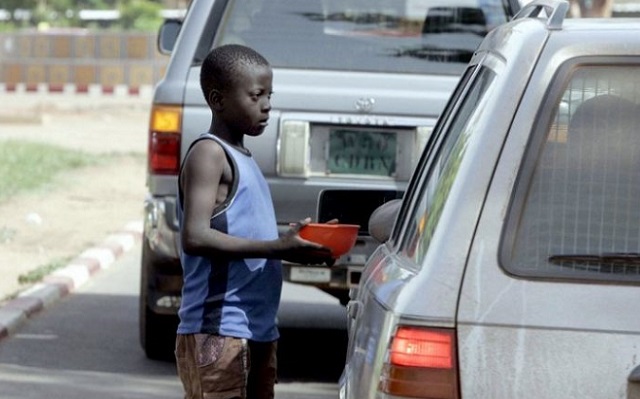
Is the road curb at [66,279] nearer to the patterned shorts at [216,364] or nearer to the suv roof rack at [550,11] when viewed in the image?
the patterned shorts at [216,364]

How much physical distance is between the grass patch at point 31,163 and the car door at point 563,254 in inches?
525

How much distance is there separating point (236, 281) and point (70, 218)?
11267mm

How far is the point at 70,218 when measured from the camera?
15711 mm

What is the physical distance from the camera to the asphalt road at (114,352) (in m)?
7.97

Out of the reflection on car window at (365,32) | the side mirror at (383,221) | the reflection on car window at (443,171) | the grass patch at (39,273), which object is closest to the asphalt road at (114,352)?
the grass patch at (39,273)

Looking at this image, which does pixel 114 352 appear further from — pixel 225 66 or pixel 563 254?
pixel 563 254

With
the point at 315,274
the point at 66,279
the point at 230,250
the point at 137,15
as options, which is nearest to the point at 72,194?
the point at 66,279

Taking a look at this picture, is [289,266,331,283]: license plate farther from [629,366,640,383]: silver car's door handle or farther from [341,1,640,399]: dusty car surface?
[629,366,640,383]: silver car's door handle

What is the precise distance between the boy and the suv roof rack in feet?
2.84

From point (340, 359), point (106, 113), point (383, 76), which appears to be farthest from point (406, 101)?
point (106, 113)

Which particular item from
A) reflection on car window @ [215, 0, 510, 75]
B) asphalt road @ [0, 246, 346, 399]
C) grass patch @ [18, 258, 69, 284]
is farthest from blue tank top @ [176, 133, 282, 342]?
grass patch @ [18, 258, 69, 284]

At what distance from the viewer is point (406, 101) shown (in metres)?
7.68

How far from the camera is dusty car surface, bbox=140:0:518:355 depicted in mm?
7602

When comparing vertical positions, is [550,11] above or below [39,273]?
above
